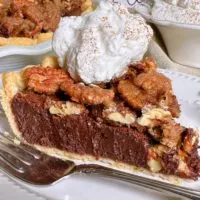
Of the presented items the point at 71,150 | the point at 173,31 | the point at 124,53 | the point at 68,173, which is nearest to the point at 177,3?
the point at 173,31

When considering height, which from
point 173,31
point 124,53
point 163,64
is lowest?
point 163,64

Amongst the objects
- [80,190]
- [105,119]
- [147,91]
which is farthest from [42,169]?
[147,91]

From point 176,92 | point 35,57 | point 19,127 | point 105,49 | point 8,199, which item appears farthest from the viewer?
point 35,57

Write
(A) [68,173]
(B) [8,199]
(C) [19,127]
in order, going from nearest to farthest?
(B) [8,199], (A) [68,173], (C) [19,127]

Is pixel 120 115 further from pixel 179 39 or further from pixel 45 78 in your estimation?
pixel 179 39

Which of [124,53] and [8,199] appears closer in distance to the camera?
[8,199]

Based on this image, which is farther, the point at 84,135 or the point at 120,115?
the point at 84,135

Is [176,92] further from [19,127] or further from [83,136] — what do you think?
[19,127]
